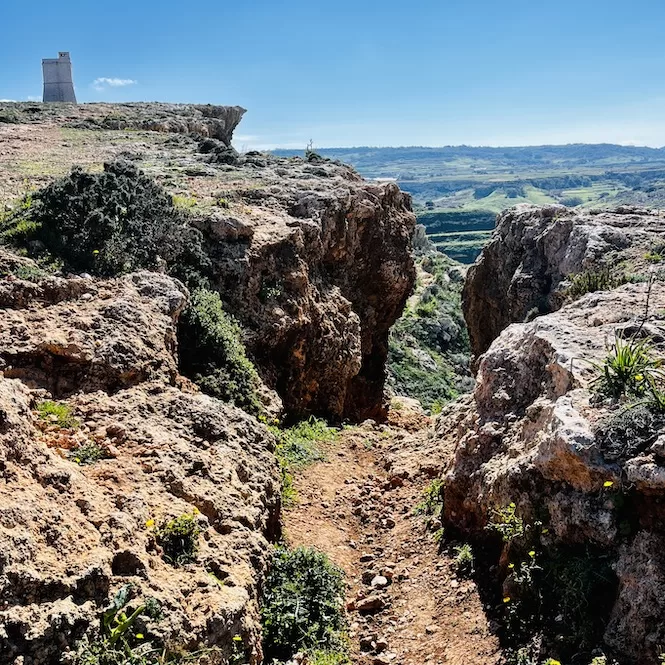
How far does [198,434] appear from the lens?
7531 millimetres

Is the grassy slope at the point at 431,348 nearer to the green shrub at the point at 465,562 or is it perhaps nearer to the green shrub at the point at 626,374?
the green shrub at the point at 465,562

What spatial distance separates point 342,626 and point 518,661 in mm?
1985

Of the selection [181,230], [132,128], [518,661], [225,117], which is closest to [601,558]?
[518,661]

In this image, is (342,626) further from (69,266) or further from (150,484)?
(69,266)

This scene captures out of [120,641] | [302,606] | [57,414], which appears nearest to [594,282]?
[302,606]

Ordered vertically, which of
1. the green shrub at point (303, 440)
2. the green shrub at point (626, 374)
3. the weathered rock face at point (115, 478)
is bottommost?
the green shrub at point (303, 440)

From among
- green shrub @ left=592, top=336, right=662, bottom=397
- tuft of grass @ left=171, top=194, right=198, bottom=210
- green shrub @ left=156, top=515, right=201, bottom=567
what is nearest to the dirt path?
green shrub @ left=156, top=515, right=201, bottom=567

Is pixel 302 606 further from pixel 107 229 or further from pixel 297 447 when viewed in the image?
pixel 107 229

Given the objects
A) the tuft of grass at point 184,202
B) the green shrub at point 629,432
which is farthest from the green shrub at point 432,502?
the tuft of grass at point 184,202

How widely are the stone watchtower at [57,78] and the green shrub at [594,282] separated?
36583 mm

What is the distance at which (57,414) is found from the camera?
663cm

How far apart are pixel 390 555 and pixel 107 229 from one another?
6.72 m

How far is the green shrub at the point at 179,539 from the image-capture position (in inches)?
224

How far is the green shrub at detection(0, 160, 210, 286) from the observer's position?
934 centimetres
